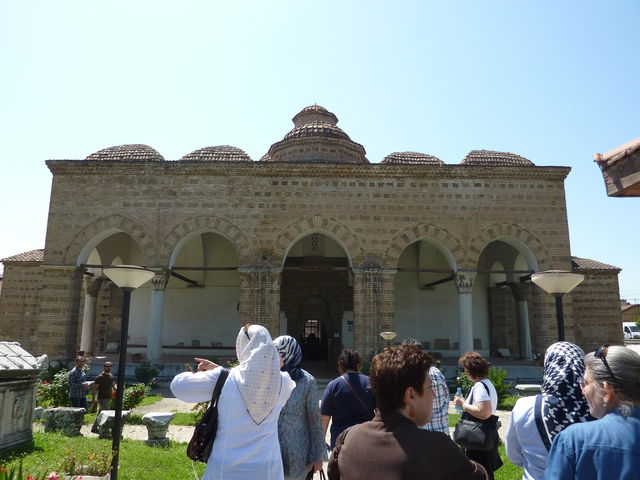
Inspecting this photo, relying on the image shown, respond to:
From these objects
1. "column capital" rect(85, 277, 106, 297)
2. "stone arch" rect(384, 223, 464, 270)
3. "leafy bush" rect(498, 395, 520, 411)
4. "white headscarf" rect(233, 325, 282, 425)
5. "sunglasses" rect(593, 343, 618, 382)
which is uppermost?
"stone arch" rect(384, 223, 464, 270)

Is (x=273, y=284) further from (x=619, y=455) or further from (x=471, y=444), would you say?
(x=619, y=455)

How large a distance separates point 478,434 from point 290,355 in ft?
4.80

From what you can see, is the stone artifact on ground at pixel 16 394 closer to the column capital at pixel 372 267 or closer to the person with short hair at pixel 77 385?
the person with short hair at pixel 77 385

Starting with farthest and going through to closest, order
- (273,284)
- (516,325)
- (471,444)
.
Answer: (516,325) < (273,284) < (471,444)

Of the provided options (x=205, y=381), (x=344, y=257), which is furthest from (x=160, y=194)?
(x=205, y=381)

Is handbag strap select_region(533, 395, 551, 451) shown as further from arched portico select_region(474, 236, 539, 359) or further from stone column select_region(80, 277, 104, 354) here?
stone column select_region(80, 277, 104, 354)

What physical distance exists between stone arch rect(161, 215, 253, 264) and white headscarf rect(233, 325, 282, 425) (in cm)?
1034

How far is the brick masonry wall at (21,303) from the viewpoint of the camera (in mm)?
15727

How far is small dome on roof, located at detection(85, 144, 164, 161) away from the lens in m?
14.6

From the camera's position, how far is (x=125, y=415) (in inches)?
290

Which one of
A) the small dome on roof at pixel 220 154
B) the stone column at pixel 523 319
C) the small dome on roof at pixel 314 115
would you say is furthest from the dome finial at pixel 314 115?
the stone column at pixel 523 319

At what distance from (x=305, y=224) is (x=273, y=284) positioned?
6.40 feet

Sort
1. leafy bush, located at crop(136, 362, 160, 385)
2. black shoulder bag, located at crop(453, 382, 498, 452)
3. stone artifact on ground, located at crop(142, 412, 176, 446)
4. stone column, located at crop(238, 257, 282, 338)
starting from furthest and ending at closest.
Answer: stone column, located at crop(238, 257, 282, 338) < leafy bush, located at crop(136, 362, 160, 385) < stone artifact on ground, located at crop(142, 412, 176, 446) < black shoulder bag, located at crop(453, 382, 498, 452)

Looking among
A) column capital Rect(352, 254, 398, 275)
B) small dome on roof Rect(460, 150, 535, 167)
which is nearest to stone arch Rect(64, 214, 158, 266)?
column capital Rect(352, 254, 398, 275)
